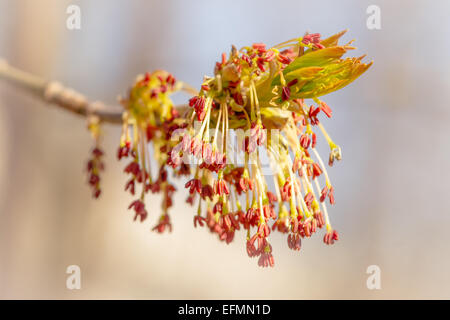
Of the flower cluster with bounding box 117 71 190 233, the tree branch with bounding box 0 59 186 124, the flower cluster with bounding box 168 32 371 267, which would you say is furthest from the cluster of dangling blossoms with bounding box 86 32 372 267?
the tree branch with bounding box 0 59 186 124

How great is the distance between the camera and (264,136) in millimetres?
1027

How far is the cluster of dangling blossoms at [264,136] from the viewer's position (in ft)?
3.34

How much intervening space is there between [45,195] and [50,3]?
2832 millimetres

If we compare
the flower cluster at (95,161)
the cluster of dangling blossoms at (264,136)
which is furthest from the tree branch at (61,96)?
the cluster of dangling blossoms at (264,136)

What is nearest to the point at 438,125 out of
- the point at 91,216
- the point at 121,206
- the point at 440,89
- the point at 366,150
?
the point at 440,89

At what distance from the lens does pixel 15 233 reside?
5.54 m

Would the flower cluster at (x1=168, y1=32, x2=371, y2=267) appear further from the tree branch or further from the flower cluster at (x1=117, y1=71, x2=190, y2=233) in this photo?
the tree branch

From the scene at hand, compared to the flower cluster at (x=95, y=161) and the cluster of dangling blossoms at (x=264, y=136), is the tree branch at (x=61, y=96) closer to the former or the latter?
the flower cluster at (x=95, y=161)

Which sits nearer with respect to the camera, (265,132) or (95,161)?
(265,132)

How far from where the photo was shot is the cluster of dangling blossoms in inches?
40.1

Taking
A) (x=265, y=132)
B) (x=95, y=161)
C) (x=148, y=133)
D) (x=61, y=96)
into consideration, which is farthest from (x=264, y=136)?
(x=61, y=96)

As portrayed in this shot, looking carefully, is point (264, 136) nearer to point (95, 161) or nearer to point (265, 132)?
point (265, 132)

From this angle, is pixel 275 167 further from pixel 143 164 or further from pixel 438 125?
pixel 438 125

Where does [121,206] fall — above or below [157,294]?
above
